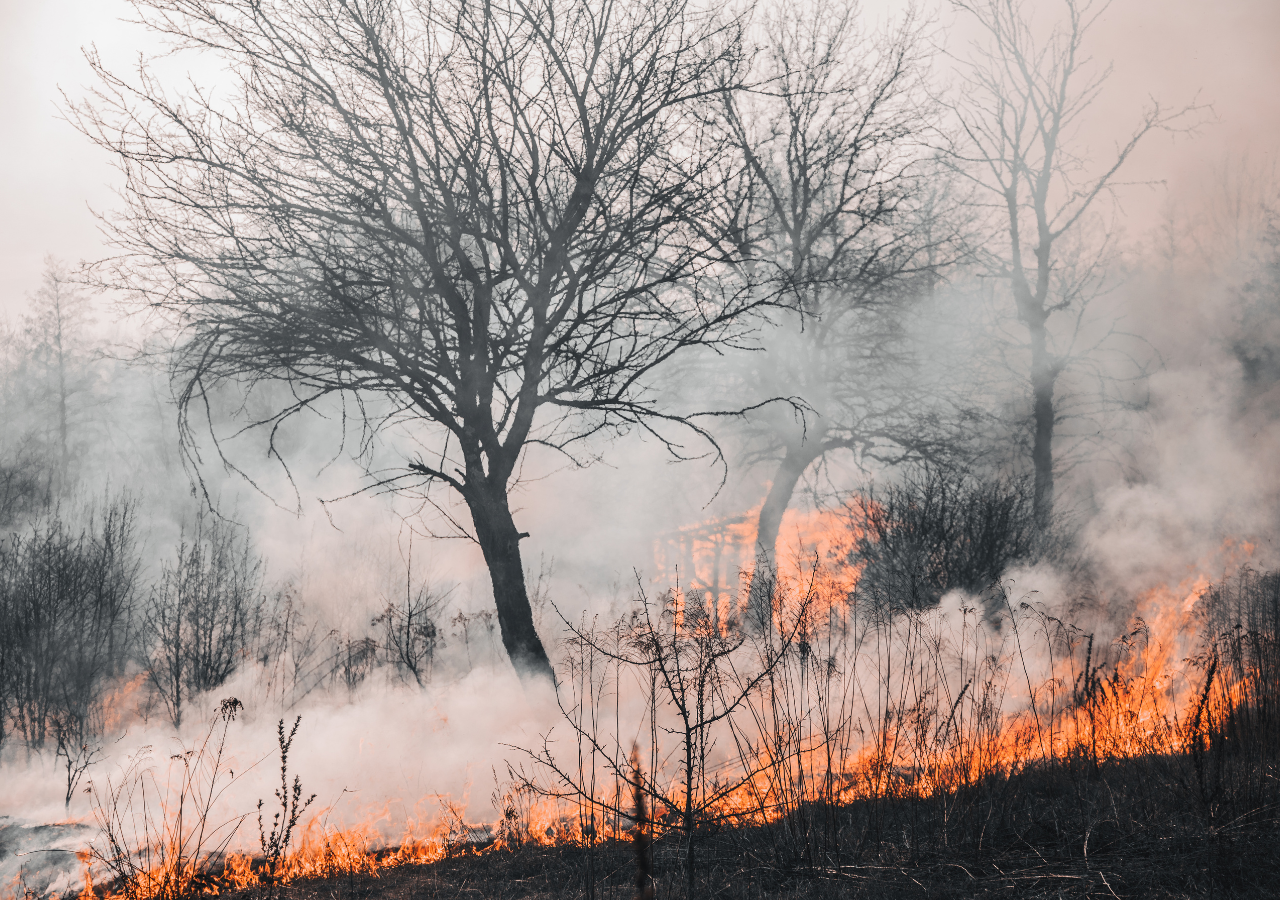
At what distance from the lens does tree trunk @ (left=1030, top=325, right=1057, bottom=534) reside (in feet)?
40.0

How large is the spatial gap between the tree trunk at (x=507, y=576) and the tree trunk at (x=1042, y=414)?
8.52m

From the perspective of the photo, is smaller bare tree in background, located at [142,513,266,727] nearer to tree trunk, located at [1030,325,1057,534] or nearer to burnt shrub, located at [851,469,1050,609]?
burnt shrub, located at [851,469,1050,609]

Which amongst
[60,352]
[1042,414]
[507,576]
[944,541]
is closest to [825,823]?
[507,576]

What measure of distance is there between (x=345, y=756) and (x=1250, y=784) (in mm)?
6447

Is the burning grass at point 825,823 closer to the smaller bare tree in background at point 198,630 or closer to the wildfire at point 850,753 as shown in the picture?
the wildfire at point 850,753

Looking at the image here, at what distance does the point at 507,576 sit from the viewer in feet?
20.0

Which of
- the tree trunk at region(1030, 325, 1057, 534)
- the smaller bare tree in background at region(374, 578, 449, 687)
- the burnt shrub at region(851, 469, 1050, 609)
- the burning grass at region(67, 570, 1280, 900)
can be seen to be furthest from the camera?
the tree trunk at region(1030, 325, 1057, 534)

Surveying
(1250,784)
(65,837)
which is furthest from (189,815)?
(1250,784)

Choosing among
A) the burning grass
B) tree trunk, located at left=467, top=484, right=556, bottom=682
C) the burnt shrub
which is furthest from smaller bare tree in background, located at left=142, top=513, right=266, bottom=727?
the burnt shrub

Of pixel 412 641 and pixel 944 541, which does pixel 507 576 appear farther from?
pixel 944 541

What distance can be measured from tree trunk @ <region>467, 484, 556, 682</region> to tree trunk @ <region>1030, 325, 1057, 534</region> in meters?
8.52

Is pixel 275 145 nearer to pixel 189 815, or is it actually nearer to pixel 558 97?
pixel 558 97

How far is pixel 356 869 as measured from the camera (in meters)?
4.27

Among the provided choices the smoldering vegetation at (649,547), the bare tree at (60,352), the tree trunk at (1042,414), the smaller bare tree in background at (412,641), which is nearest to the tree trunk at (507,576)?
the smoldering vegetation at (649,547)
